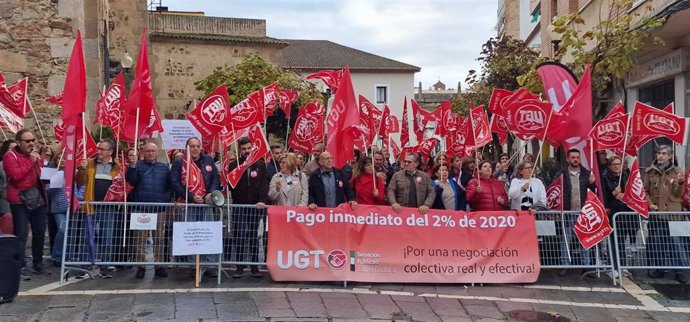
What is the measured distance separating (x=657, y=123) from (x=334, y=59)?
58.6 m

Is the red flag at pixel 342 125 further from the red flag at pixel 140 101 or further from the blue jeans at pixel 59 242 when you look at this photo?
the blue jeans at pixel 59 242

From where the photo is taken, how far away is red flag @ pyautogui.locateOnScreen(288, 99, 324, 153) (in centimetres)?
1245

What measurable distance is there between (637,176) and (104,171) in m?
6.81

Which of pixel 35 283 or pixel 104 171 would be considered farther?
pixel 104 171

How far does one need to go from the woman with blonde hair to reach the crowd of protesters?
13mm

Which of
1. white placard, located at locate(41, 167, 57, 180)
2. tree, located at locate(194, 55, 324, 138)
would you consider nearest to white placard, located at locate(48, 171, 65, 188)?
white placard, located at locate(41, 167, 57, 180)

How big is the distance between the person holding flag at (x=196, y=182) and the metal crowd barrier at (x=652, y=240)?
16.8 feet

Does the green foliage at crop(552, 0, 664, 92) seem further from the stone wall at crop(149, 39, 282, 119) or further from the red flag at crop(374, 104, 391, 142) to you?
the stone wall at crop(149, 39, 282, 119)

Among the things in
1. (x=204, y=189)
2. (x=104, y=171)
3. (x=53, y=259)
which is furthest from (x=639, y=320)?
(x=53, y=259)

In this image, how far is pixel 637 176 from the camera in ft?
29.3

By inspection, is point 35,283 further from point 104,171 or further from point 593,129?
point 593,129

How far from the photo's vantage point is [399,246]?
8.73 m

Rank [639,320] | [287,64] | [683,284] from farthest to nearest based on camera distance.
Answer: [287,64], [683,284], [639,320]

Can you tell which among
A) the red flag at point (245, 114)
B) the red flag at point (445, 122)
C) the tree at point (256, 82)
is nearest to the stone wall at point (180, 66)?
the tree at point (256, 82)
